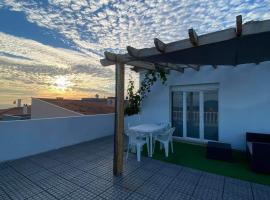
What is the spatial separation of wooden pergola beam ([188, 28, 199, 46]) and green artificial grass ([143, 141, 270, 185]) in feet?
11.5

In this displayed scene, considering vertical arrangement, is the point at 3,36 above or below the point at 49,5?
below

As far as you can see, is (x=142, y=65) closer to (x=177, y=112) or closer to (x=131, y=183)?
(x=131, y=183)

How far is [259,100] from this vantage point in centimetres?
604

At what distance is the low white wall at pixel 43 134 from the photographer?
5.04m

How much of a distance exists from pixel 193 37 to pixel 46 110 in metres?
13.9

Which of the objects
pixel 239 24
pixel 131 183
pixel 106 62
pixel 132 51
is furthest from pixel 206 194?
pixel 106 62

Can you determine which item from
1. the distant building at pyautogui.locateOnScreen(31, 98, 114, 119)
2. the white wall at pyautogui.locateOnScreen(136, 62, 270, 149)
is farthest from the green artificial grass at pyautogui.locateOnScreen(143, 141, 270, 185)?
the distant building at pyautogui.locateOnScreen(31, 98, 114, 119)

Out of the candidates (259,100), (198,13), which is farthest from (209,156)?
(198,13)

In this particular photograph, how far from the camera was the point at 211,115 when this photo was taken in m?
7.17

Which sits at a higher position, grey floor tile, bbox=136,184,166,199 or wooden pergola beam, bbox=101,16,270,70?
wooden pergola beam, bbox=101,16,270,70

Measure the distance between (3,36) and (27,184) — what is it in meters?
6.10

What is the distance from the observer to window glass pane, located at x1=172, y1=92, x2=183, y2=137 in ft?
26.2

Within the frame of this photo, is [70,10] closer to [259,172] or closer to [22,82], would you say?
[259,172]

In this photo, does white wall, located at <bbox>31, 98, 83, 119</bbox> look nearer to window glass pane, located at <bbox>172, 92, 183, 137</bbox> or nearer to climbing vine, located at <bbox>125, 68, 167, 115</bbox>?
climbing vine, located at <bbox>125, 68, 167, 115</bbox>
